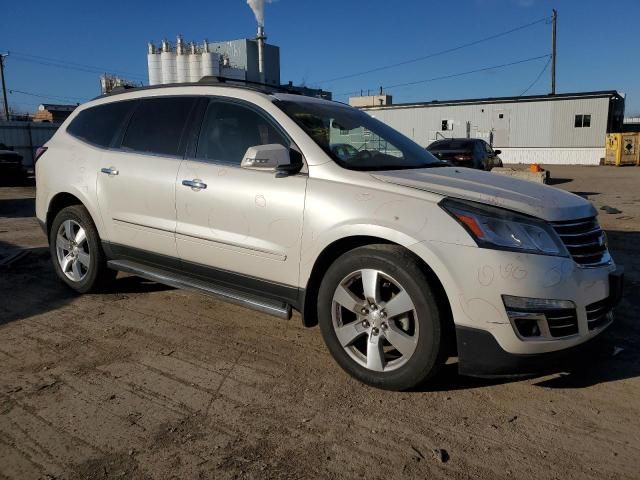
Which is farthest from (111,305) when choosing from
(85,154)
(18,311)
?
(85,154)

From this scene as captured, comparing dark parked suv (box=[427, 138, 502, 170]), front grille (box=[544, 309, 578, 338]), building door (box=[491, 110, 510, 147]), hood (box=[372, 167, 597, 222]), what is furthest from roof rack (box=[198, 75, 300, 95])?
building door (box=[491, 110, 510, 147])

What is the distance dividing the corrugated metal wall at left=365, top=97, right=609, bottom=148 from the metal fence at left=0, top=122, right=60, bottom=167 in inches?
1051

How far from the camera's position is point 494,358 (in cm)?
279

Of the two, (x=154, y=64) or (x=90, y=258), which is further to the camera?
(x=154, y=64)

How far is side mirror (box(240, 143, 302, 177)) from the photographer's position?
11.0 ft

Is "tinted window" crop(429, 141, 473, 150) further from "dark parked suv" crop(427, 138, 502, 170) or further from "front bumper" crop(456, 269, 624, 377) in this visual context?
"front bumper" crop(456, 269, 624, 377)

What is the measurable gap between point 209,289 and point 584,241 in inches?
98.6

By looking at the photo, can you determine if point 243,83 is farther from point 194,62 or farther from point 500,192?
point 194,62

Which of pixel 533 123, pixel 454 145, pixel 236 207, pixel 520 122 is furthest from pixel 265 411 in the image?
pixel 520 122

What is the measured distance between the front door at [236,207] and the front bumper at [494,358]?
1.14m

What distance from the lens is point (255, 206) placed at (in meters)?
3.52

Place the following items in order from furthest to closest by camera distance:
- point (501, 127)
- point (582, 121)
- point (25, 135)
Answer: point (501, 127), point (582, 121), point (25, 135)

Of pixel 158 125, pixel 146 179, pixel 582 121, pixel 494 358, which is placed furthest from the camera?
pixel 582 121

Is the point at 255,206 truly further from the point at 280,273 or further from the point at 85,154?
the point at 85,154
